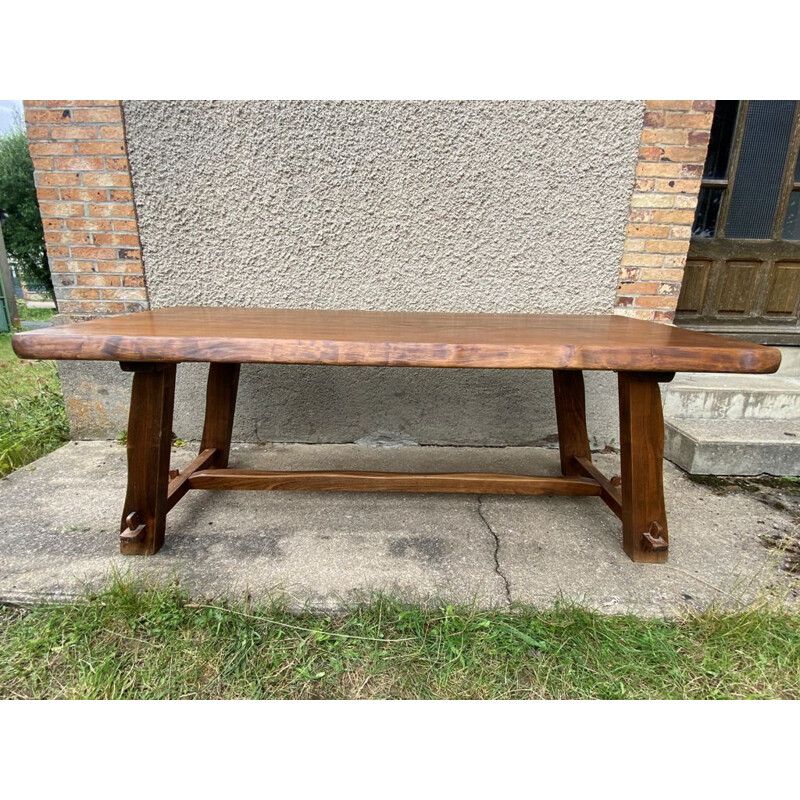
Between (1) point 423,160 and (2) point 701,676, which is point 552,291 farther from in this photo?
(2) point 701,676

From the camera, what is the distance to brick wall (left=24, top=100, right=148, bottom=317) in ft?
6.94

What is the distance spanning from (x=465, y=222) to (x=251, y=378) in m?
1.40

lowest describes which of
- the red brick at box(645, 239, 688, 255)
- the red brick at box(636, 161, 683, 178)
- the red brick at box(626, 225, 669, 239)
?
the red brick at box(645, 239, 688, 255)

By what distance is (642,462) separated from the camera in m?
1.51

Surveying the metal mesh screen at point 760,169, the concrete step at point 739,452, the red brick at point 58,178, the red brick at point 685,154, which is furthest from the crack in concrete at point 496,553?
the metal mesh screen at point 760,169

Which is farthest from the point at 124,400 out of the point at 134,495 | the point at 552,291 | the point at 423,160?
the point at 552,291

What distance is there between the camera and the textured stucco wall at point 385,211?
6.95ft

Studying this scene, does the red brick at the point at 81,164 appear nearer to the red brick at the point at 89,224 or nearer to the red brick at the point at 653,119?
the red brick at the point at 89,224

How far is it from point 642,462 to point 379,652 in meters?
1.05

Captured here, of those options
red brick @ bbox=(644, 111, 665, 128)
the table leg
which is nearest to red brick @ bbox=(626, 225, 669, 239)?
red brick @ bbox=(644, 111, 665, 128)

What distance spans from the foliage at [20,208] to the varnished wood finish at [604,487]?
958 centimetres

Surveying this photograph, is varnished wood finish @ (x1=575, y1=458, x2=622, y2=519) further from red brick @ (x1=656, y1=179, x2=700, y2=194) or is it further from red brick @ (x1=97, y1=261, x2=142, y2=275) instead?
red brick @ (x1=97, y1=261, x2=142, y2=275)

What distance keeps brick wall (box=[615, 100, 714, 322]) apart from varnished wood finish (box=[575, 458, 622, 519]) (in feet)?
2.86

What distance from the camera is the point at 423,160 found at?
7.09 feet
